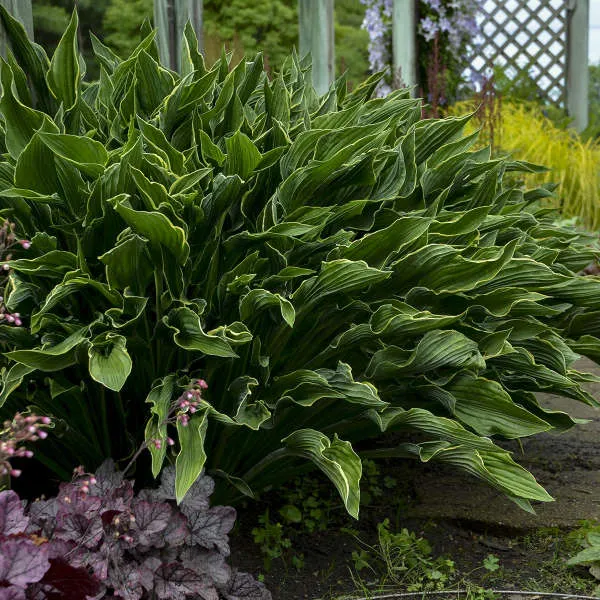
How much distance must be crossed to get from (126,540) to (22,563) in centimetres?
35

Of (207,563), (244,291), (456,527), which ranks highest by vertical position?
(244,291)

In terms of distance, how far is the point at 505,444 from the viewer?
10.3ft

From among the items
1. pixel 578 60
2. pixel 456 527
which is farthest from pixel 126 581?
pixel 578 60

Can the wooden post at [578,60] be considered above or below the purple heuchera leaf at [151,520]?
above

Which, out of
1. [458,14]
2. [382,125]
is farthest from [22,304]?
[458,14]

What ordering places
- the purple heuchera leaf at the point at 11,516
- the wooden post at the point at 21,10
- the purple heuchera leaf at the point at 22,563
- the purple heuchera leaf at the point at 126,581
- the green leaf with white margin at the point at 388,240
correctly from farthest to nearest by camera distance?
the wooden post at the point at 21,10
the green leaf with white margin at the point at 388,240
the purple heuchera leaf at the point at 126,581
the purple heuchera leaf at the point at 11,516
the purple heuchera leaf at the point at 22,563

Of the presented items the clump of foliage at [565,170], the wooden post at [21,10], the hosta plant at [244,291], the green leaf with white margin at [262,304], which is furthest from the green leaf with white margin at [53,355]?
the clump of foliage at [565,170]

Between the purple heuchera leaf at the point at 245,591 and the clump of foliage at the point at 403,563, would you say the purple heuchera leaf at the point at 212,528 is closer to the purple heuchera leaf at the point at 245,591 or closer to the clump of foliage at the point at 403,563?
the purple heuchera leaf at the point at 245,591

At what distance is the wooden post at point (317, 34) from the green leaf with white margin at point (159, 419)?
2957 millimetres

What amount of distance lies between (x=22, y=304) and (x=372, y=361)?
86 cm

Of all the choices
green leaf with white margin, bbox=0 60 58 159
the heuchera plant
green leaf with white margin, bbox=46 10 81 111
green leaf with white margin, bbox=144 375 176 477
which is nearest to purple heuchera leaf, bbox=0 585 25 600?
the heuchera plant

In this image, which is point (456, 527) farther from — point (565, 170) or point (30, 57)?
point (565, 170)

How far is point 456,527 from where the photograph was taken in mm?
2561

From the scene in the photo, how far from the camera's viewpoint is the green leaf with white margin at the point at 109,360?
6.19ft
